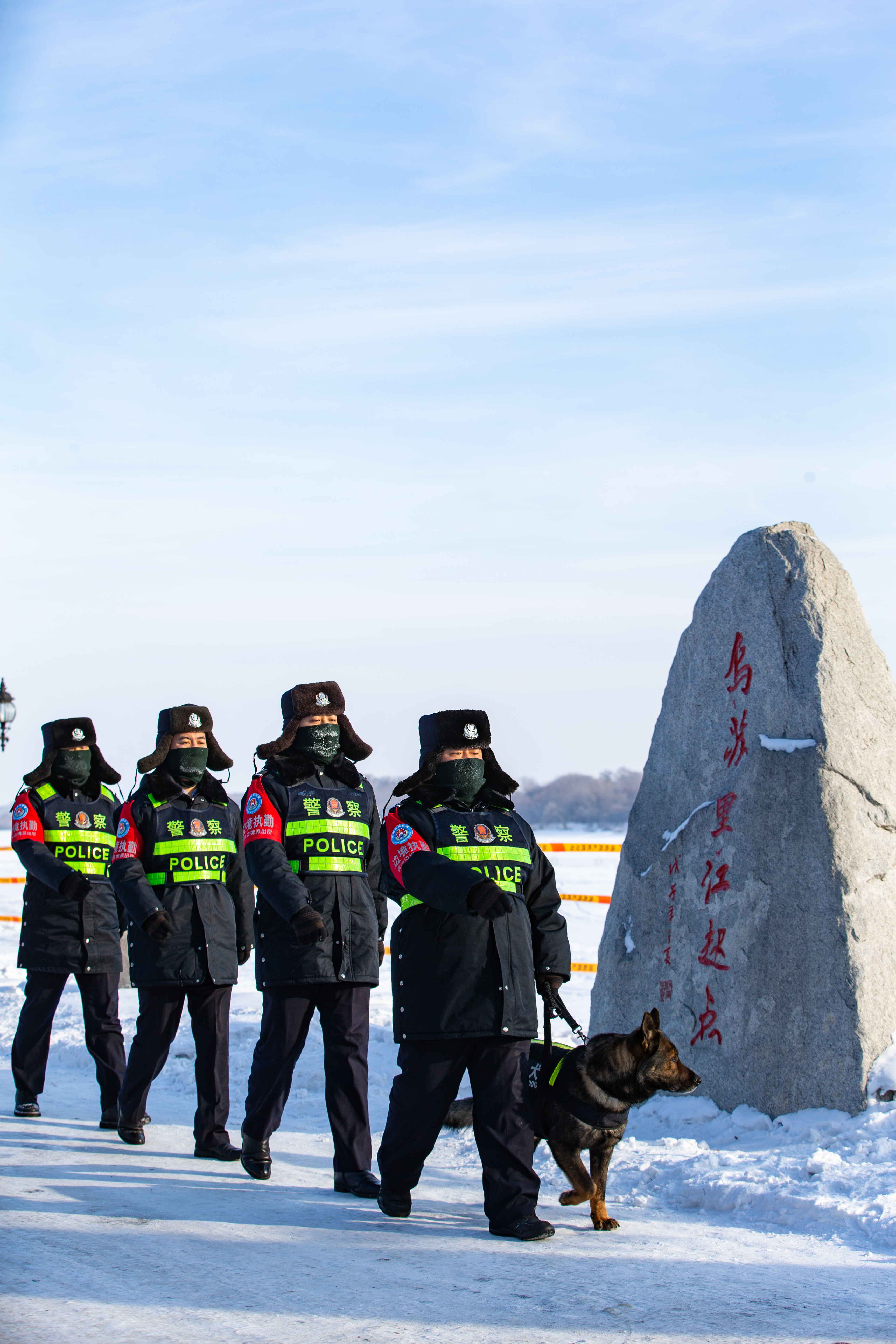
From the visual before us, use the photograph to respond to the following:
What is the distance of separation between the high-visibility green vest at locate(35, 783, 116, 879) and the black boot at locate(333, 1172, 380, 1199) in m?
2.54

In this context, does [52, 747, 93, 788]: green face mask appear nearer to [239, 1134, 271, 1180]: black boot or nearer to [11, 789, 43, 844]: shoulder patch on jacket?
[11, 789, 43, 844]: shoulder patch on jacket

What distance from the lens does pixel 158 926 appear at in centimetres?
649

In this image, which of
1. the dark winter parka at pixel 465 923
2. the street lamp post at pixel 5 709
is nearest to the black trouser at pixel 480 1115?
the dark winter parka at pixel 465 923

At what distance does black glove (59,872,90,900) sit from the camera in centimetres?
732

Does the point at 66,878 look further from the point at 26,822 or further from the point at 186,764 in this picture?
the point at 186,764

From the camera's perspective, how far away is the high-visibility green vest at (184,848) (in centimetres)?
677

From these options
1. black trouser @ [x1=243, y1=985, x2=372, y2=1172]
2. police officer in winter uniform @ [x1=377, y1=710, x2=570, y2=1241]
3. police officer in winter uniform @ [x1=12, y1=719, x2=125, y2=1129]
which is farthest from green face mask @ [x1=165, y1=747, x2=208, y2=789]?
police officer in winter uniform @ [x1=377, y1=710, x2=570, y2=1241]

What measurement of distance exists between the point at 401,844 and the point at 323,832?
2.65 feet

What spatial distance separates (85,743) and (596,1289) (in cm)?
459

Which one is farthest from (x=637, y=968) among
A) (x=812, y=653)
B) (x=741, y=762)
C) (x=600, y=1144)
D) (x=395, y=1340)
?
(x=395, y=1340)

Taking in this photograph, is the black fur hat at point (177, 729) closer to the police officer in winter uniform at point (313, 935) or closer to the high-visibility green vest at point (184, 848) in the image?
the high-visibility green vest at point (184, 848)

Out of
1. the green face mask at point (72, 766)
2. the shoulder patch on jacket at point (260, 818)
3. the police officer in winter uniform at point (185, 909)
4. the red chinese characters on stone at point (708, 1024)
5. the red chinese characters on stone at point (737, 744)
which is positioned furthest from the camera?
the green face mask at point (72, 766)

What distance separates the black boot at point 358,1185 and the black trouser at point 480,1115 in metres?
0.48

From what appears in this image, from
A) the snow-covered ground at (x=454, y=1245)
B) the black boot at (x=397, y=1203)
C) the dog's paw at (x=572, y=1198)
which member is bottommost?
the snow-covered ground at (x=454, y=1245)
